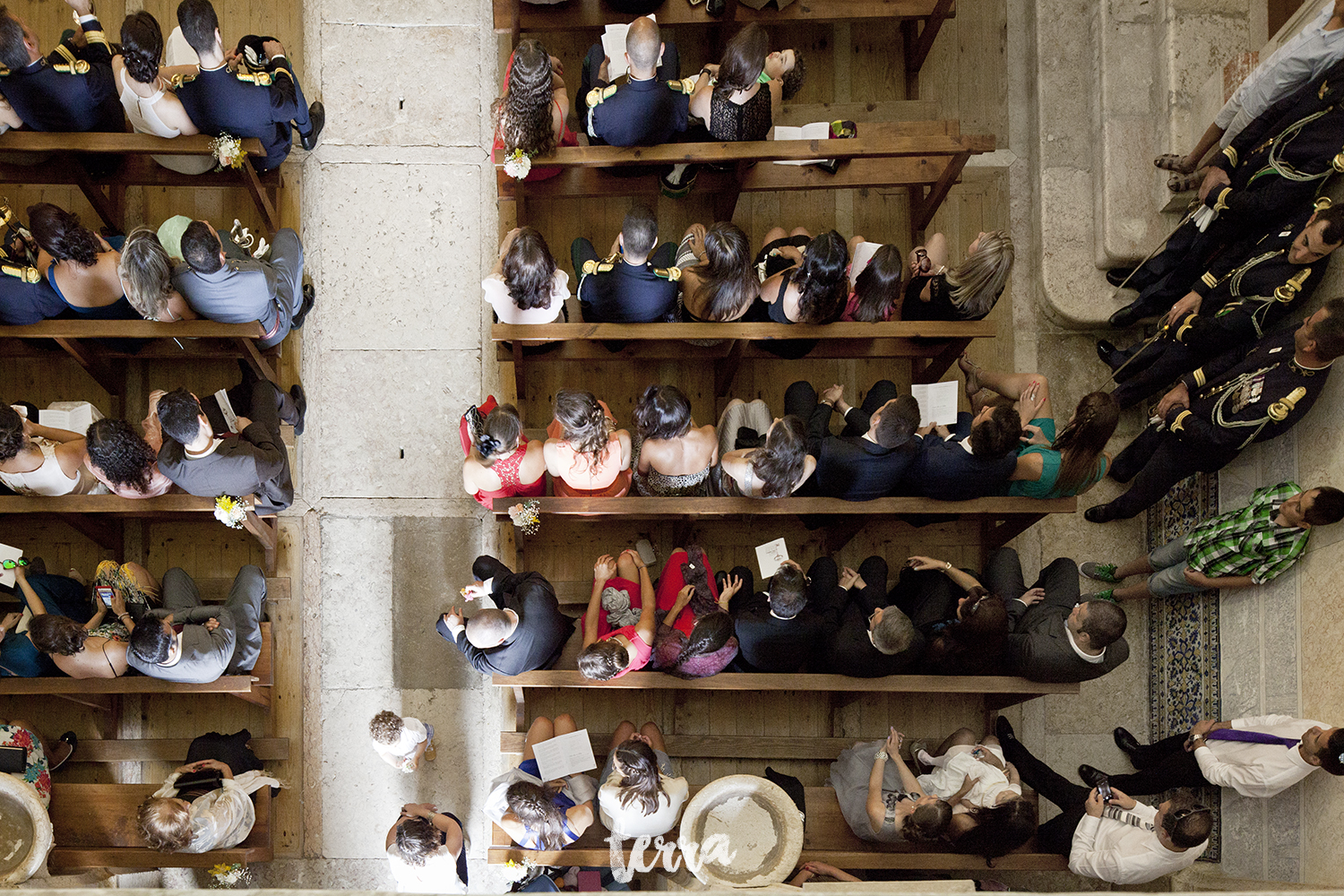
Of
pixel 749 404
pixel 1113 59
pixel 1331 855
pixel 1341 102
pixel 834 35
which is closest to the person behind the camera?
pixel 1331 855

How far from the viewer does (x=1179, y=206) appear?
385cm

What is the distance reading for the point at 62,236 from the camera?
3.12m

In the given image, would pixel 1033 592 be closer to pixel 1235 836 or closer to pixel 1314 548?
pixel 1314 548

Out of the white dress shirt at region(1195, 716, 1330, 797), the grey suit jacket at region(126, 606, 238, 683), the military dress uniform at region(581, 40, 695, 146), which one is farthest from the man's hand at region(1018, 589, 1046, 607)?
the grey suit jacket at region(126, 606, 238, 683)

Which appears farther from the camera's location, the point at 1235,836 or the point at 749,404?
the point at 749,404

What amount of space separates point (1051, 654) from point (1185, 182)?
2.21 metres

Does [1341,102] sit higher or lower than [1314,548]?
higher

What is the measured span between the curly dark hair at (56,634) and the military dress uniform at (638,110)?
9.23ft

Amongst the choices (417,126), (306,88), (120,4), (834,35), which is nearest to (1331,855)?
(834,35)

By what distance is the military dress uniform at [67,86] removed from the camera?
3.25 meters

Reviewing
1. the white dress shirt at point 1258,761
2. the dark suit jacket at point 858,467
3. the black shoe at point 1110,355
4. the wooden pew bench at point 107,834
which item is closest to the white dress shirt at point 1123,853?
the white dress shirt at point 1258,761

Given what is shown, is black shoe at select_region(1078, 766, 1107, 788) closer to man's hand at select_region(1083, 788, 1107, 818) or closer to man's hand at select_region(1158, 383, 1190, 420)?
man's hand at select_region(1083, 788, 1107, 818)

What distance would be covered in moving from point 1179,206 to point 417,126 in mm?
3632

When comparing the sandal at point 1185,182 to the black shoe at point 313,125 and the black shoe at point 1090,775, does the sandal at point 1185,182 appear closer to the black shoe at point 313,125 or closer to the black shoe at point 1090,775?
the black shoe at point 1090,775
